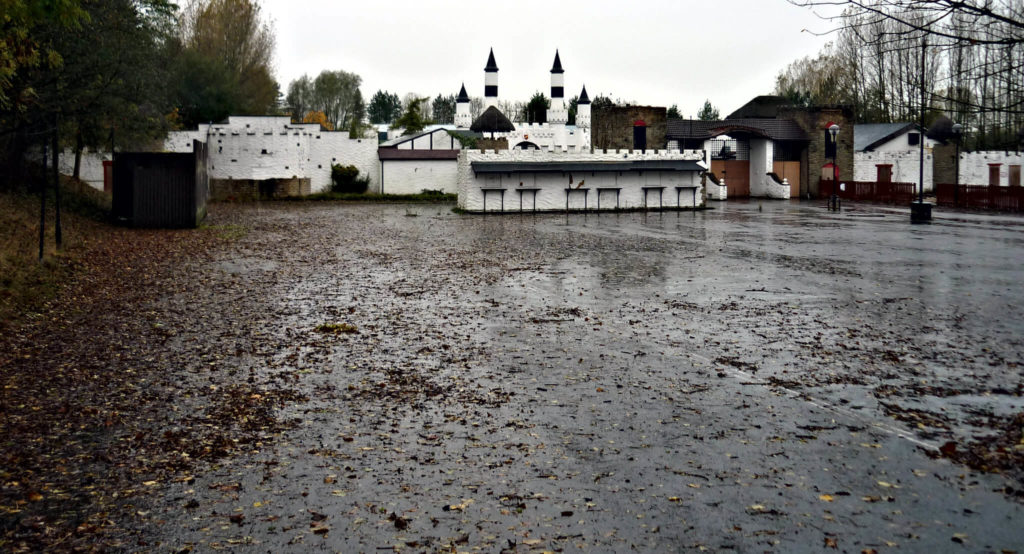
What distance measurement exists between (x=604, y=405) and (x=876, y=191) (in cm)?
5083

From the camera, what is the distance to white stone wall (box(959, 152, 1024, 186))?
55.0 metres

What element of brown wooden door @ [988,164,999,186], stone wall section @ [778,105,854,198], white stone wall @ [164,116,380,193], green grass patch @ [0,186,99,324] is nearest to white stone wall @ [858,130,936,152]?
stone wall section @ [778,105,854,198]

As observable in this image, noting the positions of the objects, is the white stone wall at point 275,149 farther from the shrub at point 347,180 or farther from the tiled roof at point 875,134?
the tiled roof at point 875,134

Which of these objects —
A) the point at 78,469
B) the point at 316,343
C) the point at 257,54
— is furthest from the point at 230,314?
the point at 257,54

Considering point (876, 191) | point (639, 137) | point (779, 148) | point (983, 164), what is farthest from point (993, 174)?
point (639, 137)

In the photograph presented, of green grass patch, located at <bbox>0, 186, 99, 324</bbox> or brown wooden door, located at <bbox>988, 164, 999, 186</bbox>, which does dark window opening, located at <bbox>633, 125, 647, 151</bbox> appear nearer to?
brown wooden door, located at <bbox>988, 164, 999, 186</bbox>

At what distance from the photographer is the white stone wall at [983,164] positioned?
180 ft

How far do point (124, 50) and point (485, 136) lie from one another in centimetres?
3865

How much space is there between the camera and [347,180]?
57406 millimetres

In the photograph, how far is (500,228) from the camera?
102 ft

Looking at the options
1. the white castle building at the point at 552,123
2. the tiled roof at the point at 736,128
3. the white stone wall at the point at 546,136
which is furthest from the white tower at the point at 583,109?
the tiled roof at the point at 736,128

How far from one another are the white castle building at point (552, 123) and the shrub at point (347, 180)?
11.2 metres

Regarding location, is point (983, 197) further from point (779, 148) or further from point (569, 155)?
point (569, 155)

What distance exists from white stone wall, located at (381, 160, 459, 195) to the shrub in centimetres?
146
